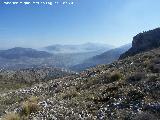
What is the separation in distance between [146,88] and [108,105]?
2841mm

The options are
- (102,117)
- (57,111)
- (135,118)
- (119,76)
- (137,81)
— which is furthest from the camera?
(119,76)

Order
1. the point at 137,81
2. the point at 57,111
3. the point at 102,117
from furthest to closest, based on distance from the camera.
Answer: the point at 137,81
the point at 57,111
the point at 102,117

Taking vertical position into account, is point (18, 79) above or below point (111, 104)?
below

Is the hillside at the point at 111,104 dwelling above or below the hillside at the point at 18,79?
above

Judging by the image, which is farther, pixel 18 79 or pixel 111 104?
pixel 18 79

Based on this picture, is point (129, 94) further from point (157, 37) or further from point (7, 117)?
point (157, 37)

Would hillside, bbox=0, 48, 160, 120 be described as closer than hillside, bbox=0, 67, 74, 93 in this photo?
Yes

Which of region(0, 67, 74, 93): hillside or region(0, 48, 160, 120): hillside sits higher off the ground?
region(0, 48, 160, 120): hillside

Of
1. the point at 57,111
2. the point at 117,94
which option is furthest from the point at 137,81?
the point at 57,111

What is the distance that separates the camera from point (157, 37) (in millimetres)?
105938

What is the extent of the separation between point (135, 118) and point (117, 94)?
5.64 m

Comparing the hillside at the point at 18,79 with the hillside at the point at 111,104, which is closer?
the hillside at the point at 111,104

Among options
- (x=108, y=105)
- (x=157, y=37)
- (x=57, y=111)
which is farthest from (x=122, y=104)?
(x=157, y=37)

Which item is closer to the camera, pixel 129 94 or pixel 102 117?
pixel 102 117
